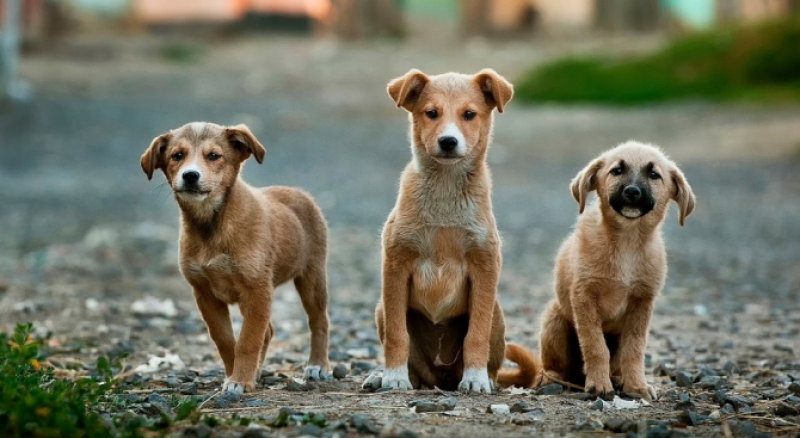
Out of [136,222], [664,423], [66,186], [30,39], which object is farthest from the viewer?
[30,39]

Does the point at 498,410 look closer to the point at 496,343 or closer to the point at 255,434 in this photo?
the point at 496,343

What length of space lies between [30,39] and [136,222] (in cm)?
1737

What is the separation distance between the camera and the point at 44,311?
879 cm

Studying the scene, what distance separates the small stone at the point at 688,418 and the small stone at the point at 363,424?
4.72 ft

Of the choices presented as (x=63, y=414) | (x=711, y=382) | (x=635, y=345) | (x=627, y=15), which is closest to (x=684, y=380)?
(x=711, y=382)

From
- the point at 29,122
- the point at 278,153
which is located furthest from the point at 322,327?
the point at 29,122

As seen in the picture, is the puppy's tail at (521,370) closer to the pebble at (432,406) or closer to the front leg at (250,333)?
the pebble at (432,406)

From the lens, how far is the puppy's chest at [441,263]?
5945mm

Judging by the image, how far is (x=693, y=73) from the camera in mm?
22484

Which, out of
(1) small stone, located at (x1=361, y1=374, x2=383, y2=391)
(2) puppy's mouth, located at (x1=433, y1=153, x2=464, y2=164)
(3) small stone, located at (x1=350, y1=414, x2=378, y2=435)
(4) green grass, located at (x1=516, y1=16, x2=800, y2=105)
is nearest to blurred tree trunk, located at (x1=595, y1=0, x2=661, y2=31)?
(4) green grass, located at (x1=516, y1=16, x2=800, y2=105)

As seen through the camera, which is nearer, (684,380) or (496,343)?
(496,343)

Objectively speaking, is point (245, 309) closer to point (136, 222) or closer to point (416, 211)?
point (416, 211)

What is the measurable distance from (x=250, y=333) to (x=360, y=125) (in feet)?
53.7

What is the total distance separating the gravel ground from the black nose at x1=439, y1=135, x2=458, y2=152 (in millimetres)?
1242
